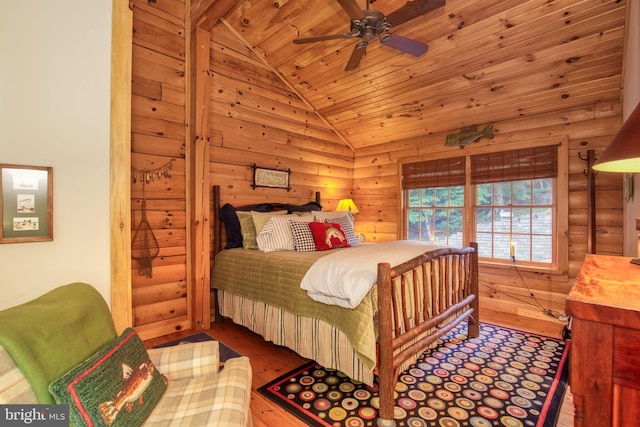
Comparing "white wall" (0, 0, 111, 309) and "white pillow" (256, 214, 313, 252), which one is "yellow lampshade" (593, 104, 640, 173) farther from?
"white pillow" (256, 214, 313, 252)

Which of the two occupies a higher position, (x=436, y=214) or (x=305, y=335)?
(x=436, y=214)

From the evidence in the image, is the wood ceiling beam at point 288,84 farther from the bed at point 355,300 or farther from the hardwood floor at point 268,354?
the hardwood floor at point 268,354

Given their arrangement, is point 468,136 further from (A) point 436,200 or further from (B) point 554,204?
(B) point 554,204

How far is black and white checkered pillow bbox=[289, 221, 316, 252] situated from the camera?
2.96m

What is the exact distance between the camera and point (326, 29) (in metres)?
3.10

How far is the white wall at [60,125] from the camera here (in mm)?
1275

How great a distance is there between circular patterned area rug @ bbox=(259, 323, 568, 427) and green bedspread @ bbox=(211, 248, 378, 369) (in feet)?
1.15

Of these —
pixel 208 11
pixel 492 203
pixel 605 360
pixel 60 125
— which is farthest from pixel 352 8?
pixel 492 203

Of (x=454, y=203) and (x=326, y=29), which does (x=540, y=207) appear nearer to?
(x=454, y=203)

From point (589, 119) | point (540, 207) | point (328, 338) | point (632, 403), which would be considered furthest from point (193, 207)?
point (589, 119)

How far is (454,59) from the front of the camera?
301cm

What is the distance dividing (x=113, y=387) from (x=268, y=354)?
1644 millimetres

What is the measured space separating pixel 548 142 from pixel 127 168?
3906 millimetres

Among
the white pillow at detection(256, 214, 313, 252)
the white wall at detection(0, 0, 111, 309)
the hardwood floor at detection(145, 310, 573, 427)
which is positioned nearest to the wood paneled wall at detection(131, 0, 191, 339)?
the hardwood floor at detection(145, 310, 573, 427)
